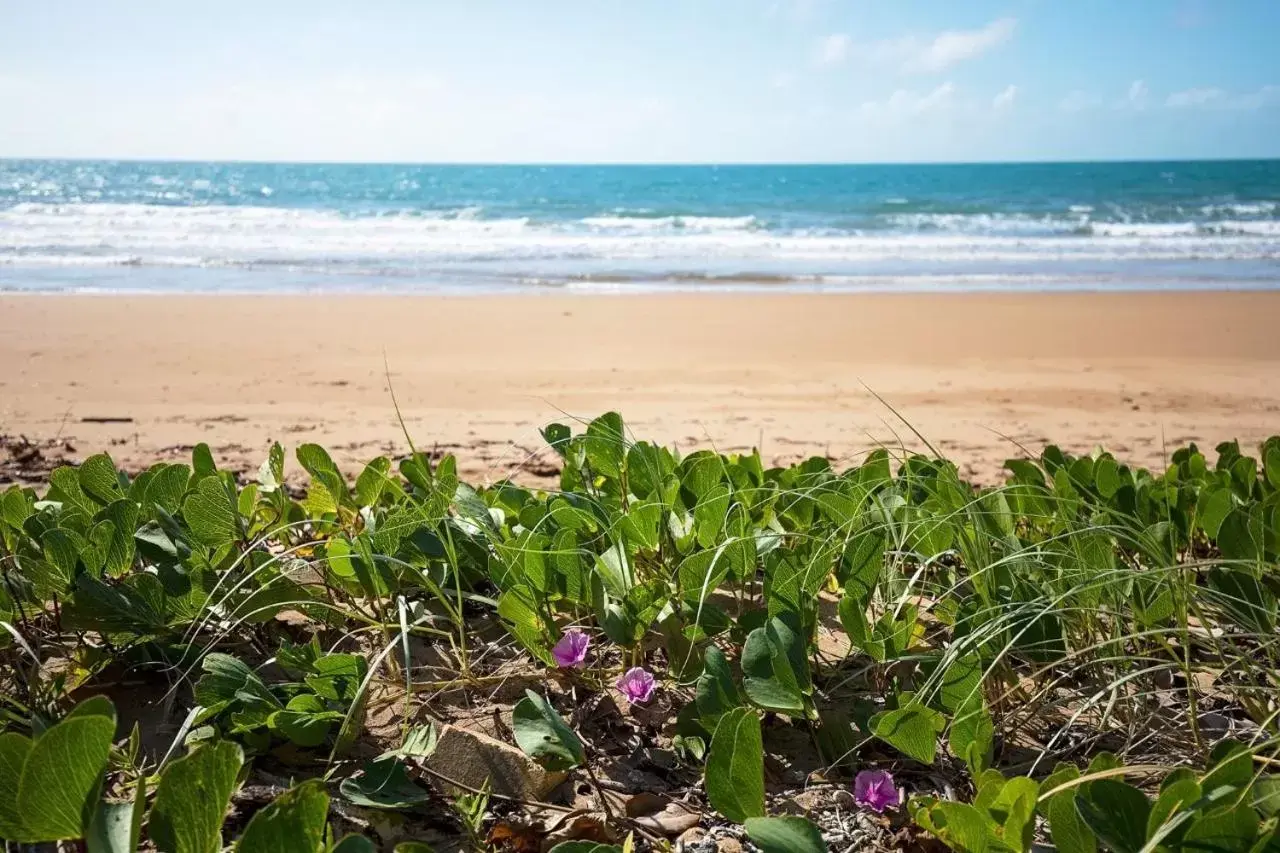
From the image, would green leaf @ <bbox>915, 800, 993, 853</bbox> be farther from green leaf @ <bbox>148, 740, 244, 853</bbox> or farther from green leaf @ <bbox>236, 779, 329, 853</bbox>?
green leaf @ <bbox>148, 740, 244, 853</bbox>

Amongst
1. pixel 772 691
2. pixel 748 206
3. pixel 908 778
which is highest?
pixel 748 206

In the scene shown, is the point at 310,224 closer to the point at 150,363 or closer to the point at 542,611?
the point at 150,363

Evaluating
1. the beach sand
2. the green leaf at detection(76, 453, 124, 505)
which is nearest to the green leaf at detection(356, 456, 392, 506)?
the green leaf at detection(76, 453, 124, 505)

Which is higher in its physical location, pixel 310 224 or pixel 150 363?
pixel 310 224

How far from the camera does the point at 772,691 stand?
143cm

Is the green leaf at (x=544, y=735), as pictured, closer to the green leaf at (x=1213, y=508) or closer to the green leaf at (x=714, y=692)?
the green leaf at (x=714, y=692)

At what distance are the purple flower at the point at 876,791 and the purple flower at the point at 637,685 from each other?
326 millimetres

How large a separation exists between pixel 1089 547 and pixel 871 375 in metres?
4.90

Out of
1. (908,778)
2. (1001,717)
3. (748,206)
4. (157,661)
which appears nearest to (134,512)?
(157,661)

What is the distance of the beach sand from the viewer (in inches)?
182

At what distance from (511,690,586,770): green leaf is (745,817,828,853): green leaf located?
31cm

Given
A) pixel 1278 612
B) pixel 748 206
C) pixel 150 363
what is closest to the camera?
pixel 1278 612

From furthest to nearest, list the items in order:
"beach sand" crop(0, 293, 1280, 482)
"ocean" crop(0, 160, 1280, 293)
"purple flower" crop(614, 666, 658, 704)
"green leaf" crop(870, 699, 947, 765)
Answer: "ocean" crop(0, 160, 1280, 293) → "beach sand" crop(0, 293, 1280, 482) → "purple flower" crop(614, 666, 658, 704) → "green leaf" crop(870, 699, 947, 765)

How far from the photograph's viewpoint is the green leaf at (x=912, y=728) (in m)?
1.32
